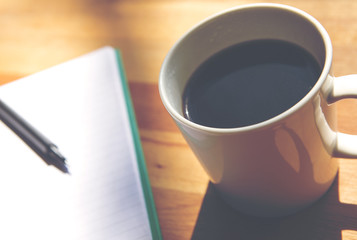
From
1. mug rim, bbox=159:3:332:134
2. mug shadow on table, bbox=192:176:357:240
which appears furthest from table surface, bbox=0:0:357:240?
mug rim, bbox=159:3:332:134

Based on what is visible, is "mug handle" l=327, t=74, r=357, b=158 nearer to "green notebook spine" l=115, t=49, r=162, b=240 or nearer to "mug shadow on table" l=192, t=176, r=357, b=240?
"mug shadow on table" l=192, t=176, r=357, b=240

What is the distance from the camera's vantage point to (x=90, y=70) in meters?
0.49

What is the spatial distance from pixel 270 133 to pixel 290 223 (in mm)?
111

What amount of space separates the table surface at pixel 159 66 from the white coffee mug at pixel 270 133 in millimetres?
18

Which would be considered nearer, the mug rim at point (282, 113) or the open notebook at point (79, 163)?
the mug rim at point (282, 113)

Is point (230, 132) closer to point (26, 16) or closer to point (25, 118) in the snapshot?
point (25, 118)

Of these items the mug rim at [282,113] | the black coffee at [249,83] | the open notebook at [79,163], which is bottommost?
the open notebook at [79,163]

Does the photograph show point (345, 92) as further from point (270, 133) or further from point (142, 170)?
point (142, 170)

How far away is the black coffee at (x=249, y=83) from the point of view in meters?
0.31

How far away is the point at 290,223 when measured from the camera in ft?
1.01

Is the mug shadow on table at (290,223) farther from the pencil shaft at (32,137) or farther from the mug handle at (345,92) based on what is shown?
the pencil shaft at (32,137)

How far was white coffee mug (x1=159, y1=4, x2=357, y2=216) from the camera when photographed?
0.79 feet

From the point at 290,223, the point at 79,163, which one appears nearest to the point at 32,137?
the point at 79,163

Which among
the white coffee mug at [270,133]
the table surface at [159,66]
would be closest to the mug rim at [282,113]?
the white coffee mug at [270,133]
